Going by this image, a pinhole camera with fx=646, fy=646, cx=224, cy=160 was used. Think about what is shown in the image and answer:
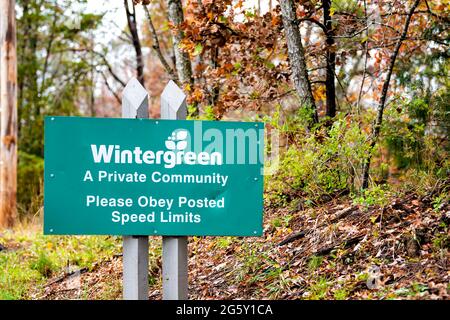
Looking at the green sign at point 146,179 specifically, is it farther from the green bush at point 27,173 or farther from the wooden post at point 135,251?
the green bush at point 27,173

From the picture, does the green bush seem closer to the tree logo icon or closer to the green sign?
the green sign

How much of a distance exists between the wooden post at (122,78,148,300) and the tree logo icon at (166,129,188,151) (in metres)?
0.29

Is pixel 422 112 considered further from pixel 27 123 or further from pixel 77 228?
pixel 27 123

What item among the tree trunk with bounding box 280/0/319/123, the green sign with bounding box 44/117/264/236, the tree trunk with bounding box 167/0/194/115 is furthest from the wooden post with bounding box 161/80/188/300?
the tree trunk with bounding box 167/0/194/115

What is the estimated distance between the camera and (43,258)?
8.30 m

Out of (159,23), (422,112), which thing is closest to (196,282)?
(422,112)

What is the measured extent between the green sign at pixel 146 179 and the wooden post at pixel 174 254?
13 cm

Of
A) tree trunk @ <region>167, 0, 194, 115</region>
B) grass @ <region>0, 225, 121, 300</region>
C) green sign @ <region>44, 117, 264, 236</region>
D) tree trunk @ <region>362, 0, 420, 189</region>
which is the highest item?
tree trunk @ <region>167, 0, 194, 115</region>

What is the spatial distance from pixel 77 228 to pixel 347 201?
3.45m

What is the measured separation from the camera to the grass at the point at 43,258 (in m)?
7.55

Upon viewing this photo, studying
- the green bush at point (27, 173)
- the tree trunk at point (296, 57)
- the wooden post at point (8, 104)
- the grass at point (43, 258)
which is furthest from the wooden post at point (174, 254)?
the green bush at point (27, 173)

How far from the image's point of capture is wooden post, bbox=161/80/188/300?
485 cm

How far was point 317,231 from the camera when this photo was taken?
256 inches
